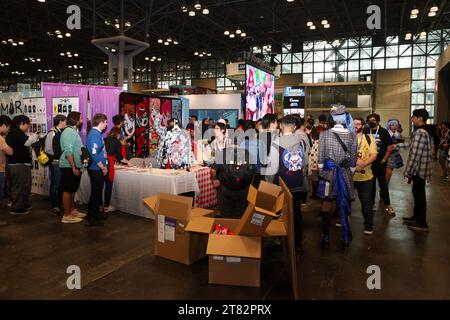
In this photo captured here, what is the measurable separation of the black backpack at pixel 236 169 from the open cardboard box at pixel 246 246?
2.28 feet

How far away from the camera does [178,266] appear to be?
349cm

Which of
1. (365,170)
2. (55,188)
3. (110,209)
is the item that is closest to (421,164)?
(365,170)

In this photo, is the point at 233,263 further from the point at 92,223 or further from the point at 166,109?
the point at 166,109

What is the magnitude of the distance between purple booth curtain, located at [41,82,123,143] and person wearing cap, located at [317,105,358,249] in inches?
205

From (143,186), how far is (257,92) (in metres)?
5.31

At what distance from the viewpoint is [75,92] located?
24.0 ft

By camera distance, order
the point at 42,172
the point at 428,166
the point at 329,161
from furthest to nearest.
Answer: the point at 42,172
the point at 428,166
the point at 329,161

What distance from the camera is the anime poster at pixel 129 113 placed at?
8234 mm

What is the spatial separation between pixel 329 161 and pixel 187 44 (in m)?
19.7

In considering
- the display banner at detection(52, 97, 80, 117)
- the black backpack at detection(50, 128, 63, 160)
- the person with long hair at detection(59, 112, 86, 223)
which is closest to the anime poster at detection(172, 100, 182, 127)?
the display banner at detection(52, 97, 80, 117)

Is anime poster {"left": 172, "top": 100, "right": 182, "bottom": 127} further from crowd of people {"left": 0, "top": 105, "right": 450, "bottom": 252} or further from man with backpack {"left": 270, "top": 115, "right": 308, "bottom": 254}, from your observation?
man with backpack {"left": 270, "top": 115, "right": 308, "bottom": 254}
